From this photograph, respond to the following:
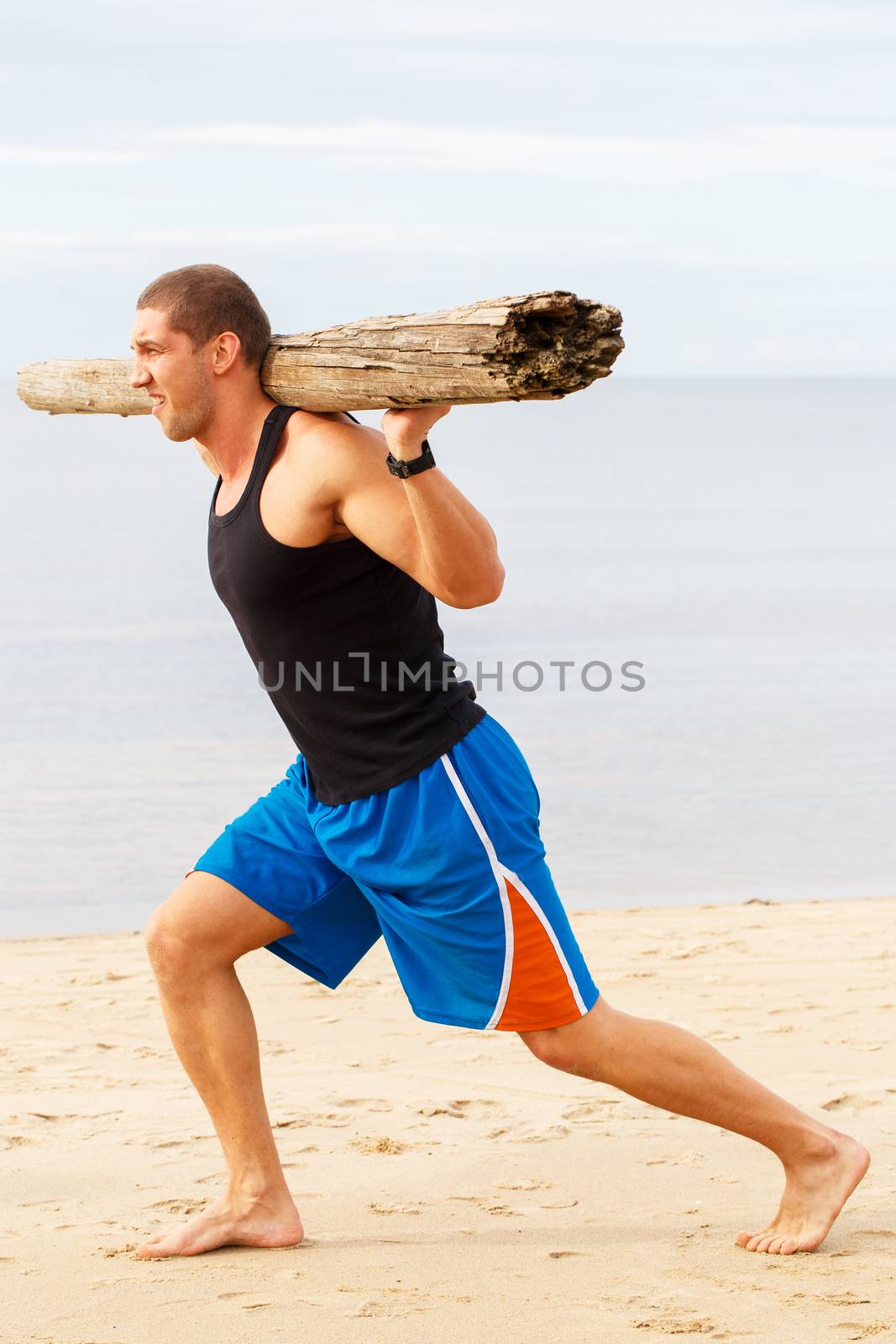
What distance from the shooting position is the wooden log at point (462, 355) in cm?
280

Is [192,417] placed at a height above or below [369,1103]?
above

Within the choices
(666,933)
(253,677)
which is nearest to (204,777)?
(253,677)

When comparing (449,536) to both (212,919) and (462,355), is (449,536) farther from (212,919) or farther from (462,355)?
(212,919)

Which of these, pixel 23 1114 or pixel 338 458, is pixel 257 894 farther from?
pixel 23 1114

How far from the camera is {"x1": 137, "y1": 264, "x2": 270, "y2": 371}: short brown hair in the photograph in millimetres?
3342

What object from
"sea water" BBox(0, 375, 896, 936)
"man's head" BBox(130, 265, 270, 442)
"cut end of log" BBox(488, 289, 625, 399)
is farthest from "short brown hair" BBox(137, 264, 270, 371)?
"sea water" BBox(0, 375, 896, 936)

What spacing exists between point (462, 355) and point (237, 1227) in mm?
1944

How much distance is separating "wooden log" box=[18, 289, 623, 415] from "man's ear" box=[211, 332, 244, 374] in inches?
5.0

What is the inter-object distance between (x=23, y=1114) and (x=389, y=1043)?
121cm

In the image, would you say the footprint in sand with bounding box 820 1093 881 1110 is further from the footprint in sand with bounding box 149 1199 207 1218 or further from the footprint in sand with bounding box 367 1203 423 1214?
the footprint in sand with bounding box 149 1199 207 1218

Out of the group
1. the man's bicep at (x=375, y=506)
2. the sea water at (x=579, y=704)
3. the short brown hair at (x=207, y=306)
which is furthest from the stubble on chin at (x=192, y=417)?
the sea water at (x=579, y=704)

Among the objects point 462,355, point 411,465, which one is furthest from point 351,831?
point 462,355

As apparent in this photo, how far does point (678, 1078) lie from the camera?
3.23 meters

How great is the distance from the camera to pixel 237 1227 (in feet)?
11.1
